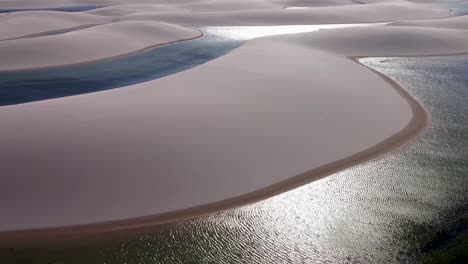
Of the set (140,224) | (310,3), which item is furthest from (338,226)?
(310,3)

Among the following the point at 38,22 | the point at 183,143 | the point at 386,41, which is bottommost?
the point at 183,143

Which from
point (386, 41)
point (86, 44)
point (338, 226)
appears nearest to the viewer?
point (338, 226)

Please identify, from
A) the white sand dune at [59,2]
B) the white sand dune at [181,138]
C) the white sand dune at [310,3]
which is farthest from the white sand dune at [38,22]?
the white sand dune at [310,3]

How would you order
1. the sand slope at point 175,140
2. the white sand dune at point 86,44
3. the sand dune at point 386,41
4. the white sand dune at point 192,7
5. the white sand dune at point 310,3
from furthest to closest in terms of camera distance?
the white sand dune at point 310,3 < the white sand dune at point 192,7 < the sand dune at point 386,41 < the white sand dune at point 86,44 < the sand slope at point 175,140

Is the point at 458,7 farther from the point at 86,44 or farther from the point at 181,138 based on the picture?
the point at 181,138

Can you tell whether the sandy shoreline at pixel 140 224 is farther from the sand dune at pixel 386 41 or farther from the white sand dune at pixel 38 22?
the white sand dune at pixel 38 22
